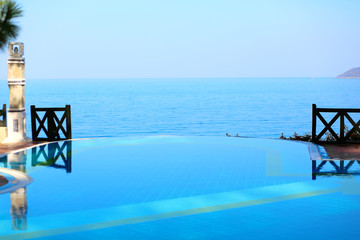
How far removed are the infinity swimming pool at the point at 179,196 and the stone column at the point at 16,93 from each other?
1430 mm

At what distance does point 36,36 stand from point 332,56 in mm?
52929

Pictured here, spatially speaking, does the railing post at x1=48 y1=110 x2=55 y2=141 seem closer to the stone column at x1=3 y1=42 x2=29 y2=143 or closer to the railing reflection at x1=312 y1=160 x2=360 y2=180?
the stone column at x1=3 y1=42 x2=29 y2=143

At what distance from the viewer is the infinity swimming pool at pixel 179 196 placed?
7.19 meters

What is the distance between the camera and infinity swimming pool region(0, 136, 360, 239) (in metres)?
7.19

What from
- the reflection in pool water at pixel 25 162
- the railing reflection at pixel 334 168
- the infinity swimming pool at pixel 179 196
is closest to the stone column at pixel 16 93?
the reflection in pool water at pixel 25 162

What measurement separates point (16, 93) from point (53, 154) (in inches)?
103

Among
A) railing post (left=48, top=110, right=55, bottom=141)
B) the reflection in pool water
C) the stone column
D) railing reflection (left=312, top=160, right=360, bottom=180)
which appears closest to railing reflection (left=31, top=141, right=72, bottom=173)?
the reflection in pool water

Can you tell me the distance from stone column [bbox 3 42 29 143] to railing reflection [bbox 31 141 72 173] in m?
0.98

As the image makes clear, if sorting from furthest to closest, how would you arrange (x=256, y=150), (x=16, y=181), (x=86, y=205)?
(x=256, y=150) < (x=16, y=181) < (x=86, y=205)

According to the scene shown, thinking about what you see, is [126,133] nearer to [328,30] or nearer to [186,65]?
[186,65]

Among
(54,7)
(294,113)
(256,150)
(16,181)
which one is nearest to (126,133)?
(294,113)

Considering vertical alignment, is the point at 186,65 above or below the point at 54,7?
below

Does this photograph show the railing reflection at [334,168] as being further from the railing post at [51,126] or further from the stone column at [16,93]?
the stone column at [16,93]

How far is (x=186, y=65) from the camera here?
Answer: 9525 cm
